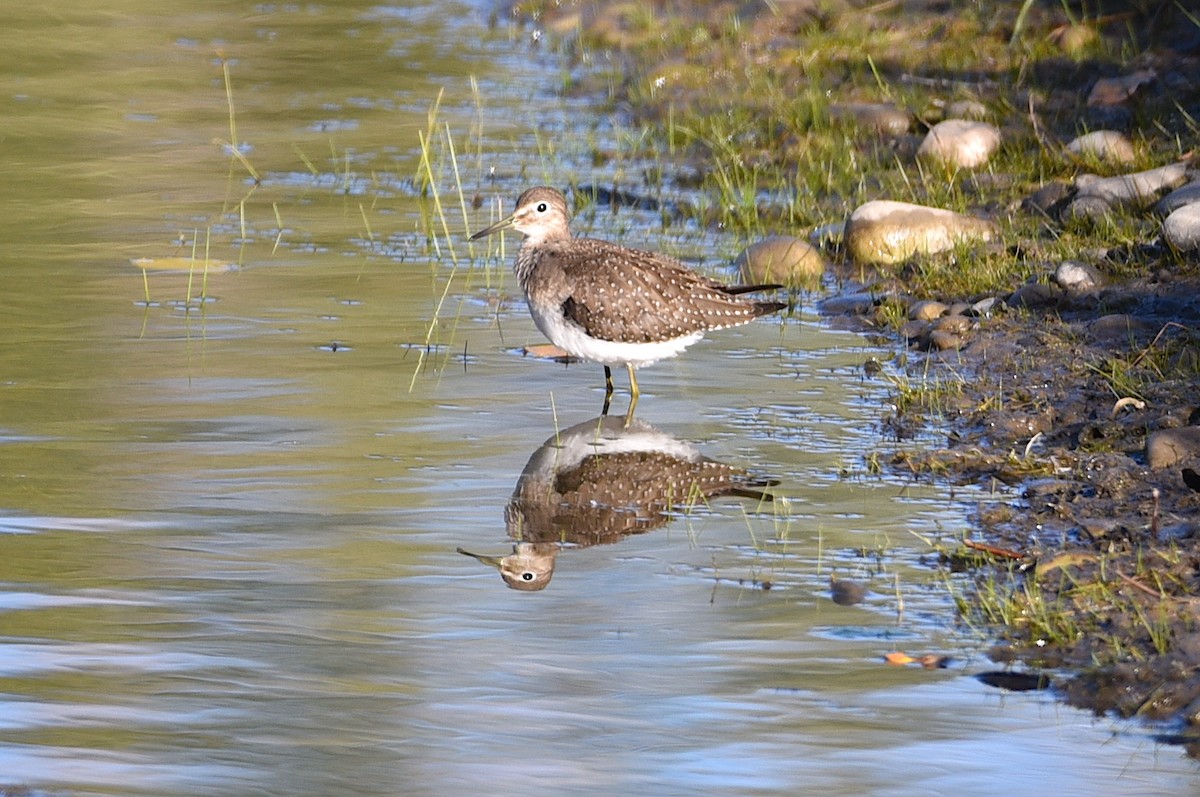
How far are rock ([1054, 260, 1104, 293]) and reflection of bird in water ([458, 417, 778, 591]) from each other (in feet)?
8.06

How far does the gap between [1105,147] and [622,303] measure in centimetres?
435

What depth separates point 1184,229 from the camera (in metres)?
9.44

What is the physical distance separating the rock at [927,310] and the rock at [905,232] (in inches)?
34.4

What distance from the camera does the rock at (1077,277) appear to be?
938 cm

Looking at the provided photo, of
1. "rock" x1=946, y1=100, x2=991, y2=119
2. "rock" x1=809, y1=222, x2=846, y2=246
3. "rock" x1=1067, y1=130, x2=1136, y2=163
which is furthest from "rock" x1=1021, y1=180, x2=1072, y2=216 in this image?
"rock" x1=946, y1=100, x2=991, y2=119

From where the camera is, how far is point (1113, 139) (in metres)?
11.7

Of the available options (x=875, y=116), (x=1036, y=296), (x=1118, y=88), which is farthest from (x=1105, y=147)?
(x=1036, y=296)

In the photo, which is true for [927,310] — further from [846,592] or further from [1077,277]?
[846,592]

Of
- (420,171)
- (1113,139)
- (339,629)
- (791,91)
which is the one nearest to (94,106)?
(420,171)

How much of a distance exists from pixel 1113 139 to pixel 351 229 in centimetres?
465

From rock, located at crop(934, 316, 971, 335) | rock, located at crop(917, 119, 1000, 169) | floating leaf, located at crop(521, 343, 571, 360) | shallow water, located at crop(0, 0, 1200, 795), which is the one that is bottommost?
shallow water, located at crop(0, 0, 1200, 795)

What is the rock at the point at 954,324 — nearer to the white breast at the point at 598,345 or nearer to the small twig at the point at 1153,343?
the small twig at the point at 1153,343

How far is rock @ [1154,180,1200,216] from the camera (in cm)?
1007

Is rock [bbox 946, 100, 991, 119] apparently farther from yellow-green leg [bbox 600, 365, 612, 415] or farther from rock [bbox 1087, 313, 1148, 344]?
yellow-green leg [bbox 600, 365, 612, 415]
